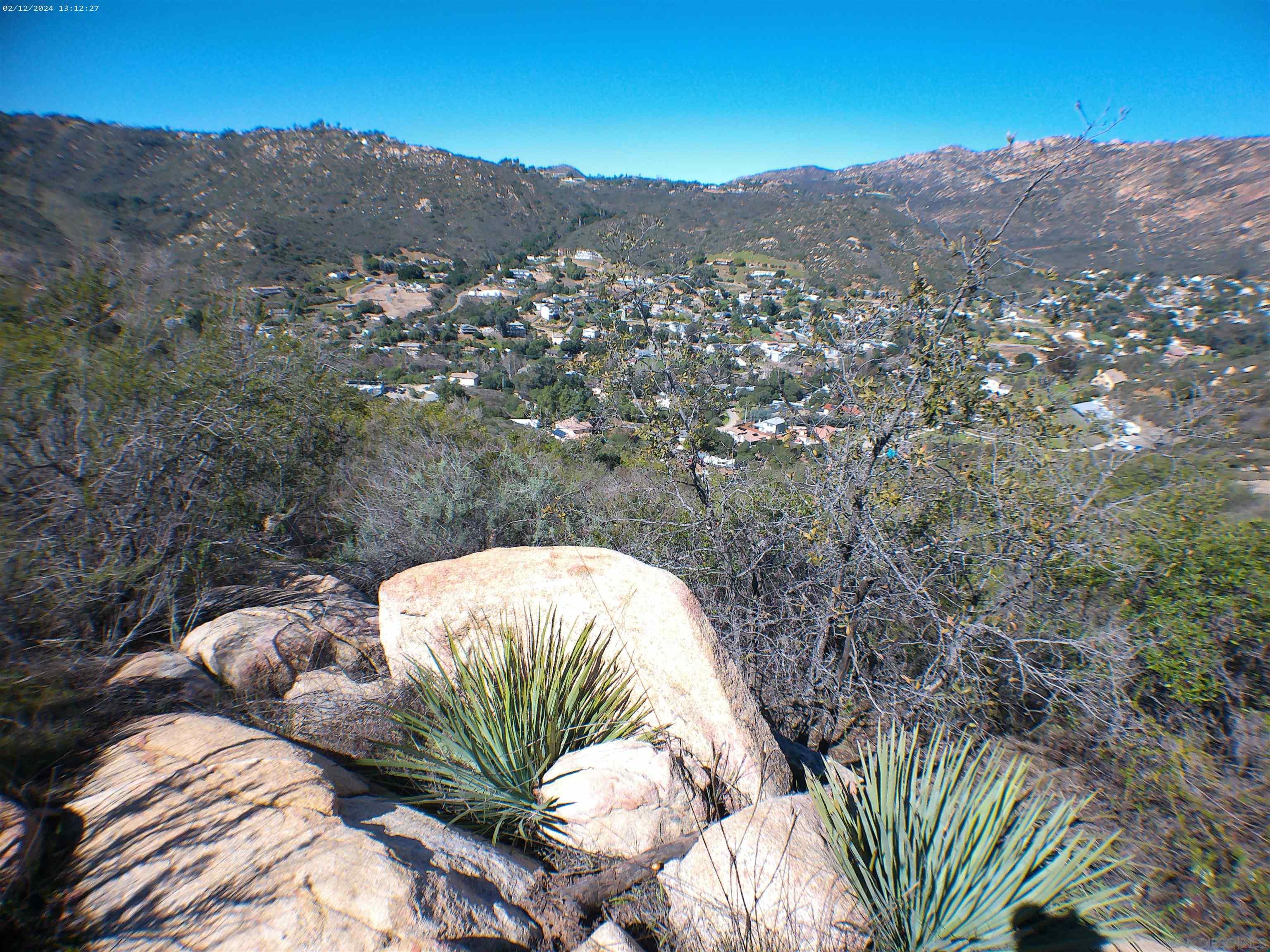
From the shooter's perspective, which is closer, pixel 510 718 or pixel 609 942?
pixel 609 942

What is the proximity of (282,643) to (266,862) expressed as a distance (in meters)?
2.18

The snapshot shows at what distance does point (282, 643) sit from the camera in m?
3.87

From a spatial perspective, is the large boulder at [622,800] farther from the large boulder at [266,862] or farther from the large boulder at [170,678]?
the large boulder at [170,678]

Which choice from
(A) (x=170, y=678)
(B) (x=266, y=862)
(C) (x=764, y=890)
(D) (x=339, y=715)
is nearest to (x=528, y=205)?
(A) (x=170, y=678)

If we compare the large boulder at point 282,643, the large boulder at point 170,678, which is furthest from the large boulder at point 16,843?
the large boulder at point 282,643

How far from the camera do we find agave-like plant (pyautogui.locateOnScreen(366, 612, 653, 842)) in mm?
2832

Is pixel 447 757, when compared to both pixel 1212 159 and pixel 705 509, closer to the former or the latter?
pixel 705 509

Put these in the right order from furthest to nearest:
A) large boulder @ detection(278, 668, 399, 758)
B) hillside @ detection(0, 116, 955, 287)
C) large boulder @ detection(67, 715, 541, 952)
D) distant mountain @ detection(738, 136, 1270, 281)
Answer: hillside @ detection(0, 116, 955, 287)
distant mountain @ detection(738, 136, 1270, 281)
large boulder @ detection(278, 668, 399, 758)
large boulder @ detection(67, 715, 541, 952)

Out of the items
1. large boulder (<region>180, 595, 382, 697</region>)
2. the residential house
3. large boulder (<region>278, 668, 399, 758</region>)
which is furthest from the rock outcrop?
the residential house

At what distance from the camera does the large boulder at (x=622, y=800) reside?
2744mm

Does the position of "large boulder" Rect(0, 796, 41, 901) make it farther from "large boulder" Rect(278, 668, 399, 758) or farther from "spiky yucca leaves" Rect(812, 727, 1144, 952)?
"spiky yucca leaves" Rect(812, 727, 1144, 952)

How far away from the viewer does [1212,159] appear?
21906 mm

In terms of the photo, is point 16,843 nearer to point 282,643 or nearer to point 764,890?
point 282,643

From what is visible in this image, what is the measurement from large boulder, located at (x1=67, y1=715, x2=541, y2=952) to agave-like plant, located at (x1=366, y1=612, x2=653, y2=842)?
0.32 meters
